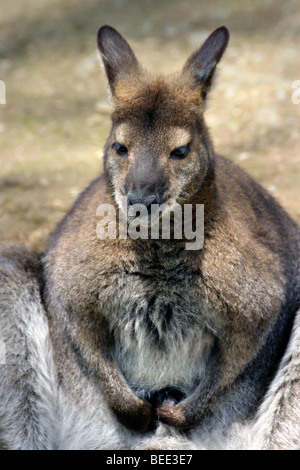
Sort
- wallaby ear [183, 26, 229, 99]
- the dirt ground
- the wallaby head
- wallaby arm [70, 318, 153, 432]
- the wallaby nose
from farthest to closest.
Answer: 1. the dirt ground
2. wallaby arm [70, 318, 153, 432]
3. wallaby ear [183, 26, 229, 99]
4. the wallaby head
5. the wallaby nose

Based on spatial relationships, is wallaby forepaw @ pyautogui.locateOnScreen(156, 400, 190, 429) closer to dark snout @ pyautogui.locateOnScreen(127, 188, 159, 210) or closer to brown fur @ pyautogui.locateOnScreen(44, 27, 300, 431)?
brown fur @ pyautogui.locateOnScreen(44, 27, 300, 431)

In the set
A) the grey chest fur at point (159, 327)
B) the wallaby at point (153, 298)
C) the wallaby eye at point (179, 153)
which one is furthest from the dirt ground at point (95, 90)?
the wallaby eye at point (179, 153)

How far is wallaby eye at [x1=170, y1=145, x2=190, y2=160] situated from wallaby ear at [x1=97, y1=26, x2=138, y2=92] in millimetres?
566

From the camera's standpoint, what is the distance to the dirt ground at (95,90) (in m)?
6.45

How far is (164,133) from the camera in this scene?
368cm

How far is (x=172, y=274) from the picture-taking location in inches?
153

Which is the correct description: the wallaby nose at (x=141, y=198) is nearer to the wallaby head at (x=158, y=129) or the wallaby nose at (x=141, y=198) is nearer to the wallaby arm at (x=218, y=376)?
the wallaby head at (x=158, y=129)

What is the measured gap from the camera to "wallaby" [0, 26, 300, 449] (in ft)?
12.3

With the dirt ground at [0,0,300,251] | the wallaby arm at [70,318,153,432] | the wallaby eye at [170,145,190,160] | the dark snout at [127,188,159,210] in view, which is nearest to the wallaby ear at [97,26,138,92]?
the wallaby eye at [170,145,190,160]

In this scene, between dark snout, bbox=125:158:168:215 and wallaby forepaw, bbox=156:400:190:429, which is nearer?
dark snout, bbox=125:158:168:215

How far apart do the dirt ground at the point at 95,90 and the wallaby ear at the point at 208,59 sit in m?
1.99

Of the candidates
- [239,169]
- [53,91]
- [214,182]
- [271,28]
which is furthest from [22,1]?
[214,182]

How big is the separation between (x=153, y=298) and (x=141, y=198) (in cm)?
71

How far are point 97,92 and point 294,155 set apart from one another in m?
2.32
